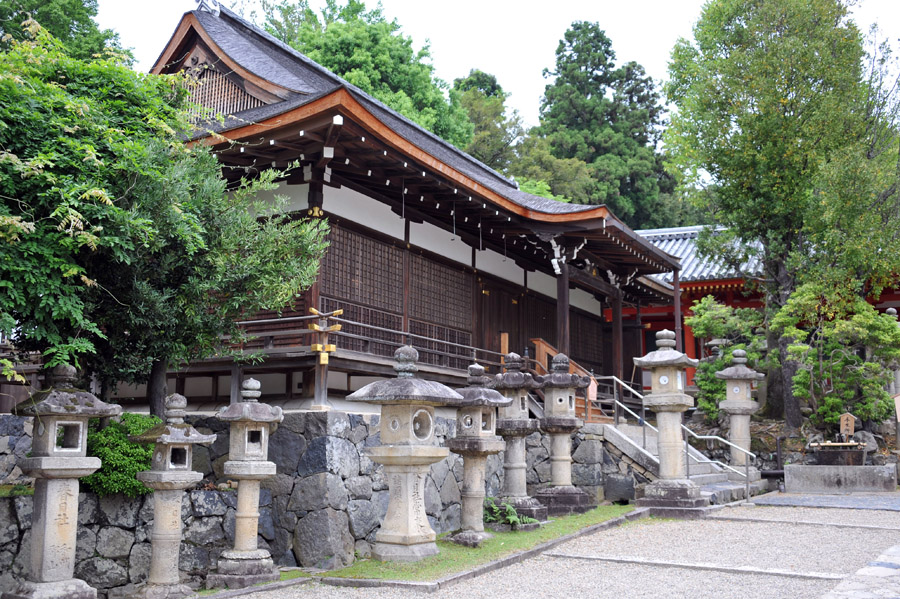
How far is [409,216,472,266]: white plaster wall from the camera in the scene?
1411cm

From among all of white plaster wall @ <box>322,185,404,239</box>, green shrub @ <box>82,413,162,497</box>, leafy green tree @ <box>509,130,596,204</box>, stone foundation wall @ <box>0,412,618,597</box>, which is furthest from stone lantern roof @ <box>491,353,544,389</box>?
leafy green tree @ <box>509,130,596,204</box>

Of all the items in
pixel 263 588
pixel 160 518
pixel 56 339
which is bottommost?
pixel 263 588

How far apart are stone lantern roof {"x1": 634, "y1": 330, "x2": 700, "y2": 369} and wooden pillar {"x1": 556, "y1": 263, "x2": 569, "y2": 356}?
237 cm

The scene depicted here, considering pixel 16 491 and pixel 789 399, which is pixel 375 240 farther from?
pixel 789 399

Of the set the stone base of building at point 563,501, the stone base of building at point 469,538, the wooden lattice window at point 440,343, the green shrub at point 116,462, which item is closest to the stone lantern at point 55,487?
the green shrub at point 116,462

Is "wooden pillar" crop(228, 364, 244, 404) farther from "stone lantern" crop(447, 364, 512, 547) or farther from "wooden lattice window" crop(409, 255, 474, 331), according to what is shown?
"wooden lattice window" crop(409, 255, 474, 331)

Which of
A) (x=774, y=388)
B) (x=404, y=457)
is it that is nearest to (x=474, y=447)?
(x=404, y=457)

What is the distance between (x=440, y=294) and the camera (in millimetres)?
14688

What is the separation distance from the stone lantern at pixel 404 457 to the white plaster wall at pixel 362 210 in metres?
3.88

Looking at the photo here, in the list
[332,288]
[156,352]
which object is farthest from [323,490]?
[332,288]

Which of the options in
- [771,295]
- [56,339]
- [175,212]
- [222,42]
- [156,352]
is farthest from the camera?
[771,295]

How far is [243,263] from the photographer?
31.3 feet

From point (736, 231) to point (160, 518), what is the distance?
15904 millimetres

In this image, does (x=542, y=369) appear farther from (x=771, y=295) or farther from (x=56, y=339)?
(x=56, y=339)
